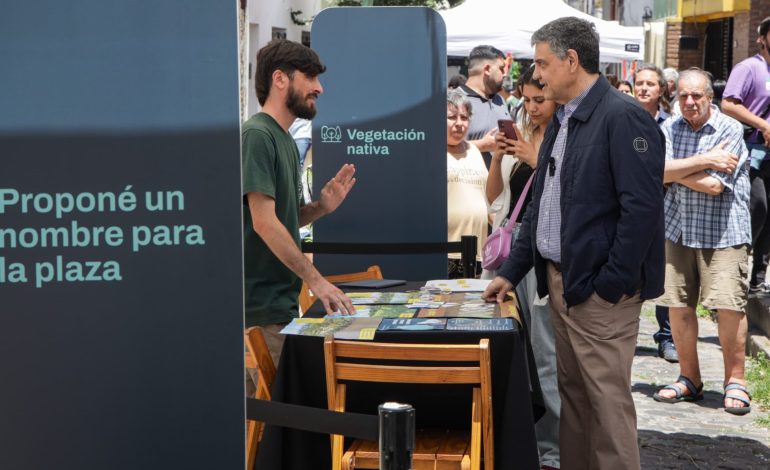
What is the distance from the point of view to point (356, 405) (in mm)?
4441

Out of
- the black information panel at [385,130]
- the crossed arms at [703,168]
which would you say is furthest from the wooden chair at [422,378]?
the crossed arms at [703,168]

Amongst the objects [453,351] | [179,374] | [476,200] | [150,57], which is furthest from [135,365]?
[476,200]

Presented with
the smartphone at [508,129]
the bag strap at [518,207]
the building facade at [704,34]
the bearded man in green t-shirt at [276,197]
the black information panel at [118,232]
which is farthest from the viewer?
the building facade at [704,34]

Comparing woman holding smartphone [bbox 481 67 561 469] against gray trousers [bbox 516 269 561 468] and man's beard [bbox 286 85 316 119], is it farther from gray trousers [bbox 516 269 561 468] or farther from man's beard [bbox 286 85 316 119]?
man's beard [bbox 286 85 316 119]

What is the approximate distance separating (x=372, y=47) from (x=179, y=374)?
14.5 ft

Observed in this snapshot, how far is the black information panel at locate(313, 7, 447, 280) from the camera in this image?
21.9 feet

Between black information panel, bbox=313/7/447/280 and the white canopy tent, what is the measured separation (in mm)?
8674

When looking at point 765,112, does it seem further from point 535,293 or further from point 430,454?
point 430,454

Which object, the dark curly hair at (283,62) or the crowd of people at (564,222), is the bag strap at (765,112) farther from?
the dark curly hair at (283,62)

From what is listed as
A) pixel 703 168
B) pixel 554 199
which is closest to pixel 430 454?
pixel 554 199

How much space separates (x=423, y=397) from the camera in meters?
4.48

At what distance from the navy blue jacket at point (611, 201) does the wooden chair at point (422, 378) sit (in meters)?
0.72

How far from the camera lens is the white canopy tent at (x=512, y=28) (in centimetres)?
1547

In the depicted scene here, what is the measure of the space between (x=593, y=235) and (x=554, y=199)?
0.28 m
